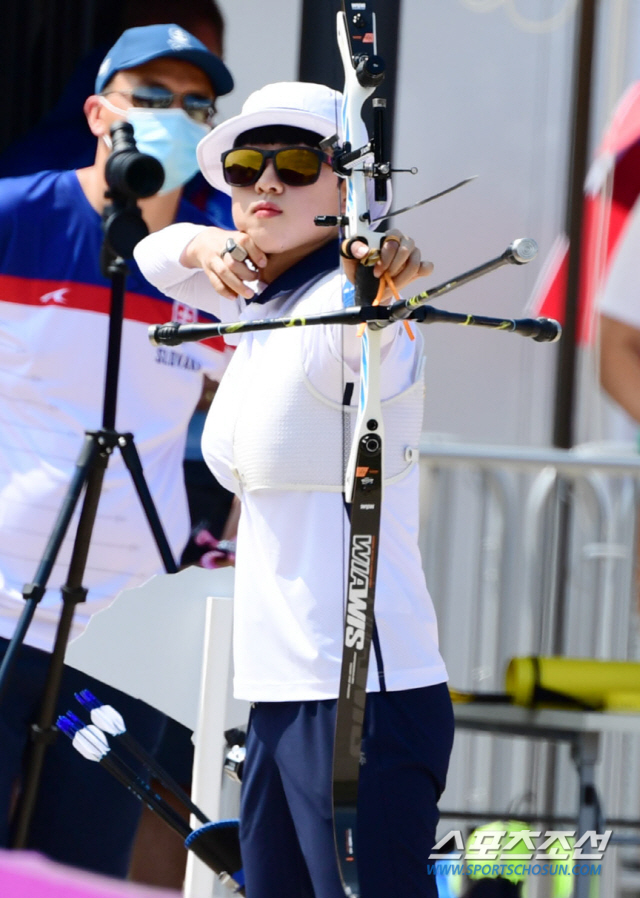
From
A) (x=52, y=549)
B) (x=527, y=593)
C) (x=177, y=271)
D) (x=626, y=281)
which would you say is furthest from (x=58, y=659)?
(x=626, y=281)

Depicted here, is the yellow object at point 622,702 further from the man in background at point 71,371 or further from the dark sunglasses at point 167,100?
the dark sunglasses at point 167,100

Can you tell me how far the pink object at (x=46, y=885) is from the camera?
3.40ft

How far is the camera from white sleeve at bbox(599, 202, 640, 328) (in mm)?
3674

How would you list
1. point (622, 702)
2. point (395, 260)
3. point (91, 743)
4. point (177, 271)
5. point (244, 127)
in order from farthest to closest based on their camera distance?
point (622, 702) → point (91, 743) → point (177, 271) → point (244, 127) → point (395, 260)

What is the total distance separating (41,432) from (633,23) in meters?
2.02

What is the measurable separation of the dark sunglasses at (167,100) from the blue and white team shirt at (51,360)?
0.17m

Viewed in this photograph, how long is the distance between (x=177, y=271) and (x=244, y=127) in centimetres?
28

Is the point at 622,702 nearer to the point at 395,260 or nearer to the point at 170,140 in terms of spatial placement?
the point at 170,140

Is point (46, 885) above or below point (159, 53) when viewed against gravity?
below

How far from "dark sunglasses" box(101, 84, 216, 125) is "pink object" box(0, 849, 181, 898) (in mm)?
1684

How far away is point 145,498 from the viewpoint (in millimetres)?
2592
